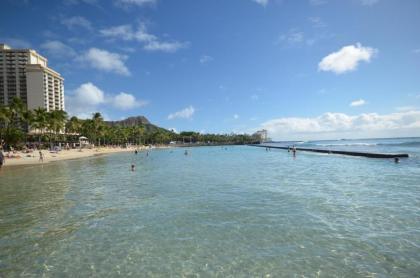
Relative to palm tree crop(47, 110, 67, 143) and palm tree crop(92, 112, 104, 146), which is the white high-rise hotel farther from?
palm tree crop(47, 110, 67, 143)

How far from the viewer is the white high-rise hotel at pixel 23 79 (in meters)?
144

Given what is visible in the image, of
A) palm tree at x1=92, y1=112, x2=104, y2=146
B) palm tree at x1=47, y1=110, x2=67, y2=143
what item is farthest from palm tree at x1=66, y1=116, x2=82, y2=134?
palm tree at x1=47, y1=110, x2=67, y2=143

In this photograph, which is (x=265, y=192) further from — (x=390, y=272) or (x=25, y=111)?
(x=25, y=111)

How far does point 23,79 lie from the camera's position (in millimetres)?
147125

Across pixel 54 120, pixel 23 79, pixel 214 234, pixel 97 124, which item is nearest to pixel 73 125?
pixel 97 124

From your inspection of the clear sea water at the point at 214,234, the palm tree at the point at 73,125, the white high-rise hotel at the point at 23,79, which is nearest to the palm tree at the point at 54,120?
the palm tree at the point at 73,125

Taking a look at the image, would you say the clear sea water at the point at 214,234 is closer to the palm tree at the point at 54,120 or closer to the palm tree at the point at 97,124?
the palm tree at the point at 54,120

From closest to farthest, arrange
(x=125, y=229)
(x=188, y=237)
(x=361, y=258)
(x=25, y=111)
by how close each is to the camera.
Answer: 1. (x=361, y=258)
2. (x=188, y=237)
3. (x=125, y=229)
4. (x=25, y=111)

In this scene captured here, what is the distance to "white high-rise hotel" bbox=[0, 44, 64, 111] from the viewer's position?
144m

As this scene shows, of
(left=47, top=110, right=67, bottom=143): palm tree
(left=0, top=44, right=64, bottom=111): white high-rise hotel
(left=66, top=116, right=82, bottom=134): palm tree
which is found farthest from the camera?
(left=0, top=44, right=64, bottom=111): white high-rise hotel

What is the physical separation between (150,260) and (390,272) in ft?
21.9

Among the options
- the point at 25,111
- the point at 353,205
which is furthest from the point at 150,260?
the point at 25,111

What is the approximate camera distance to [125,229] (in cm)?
1147

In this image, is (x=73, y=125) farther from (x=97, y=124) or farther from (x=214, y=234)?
(x=214, y=234)
